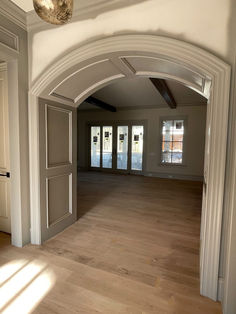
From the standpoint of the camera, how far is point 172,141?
7.02 meters

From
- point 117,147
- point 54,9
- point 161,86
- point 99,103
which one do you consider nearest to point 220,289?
point 54,9

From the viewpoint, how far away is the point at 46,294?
1604mm

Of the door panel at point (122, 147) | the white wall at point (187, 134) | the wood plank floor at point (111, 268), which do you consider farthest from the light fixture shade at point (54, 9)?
the door panel at point (122, 147)

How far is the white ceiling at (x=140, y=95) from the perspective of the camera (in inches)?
211

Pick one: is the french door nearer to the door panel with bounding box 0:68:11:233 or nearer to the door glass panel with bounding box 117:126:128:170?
the door glass panel with bounding box 117:126:128:170

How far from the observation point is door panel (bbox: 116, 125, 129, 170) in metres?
7.85

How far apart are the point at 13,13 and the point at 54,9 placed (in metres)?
1.58

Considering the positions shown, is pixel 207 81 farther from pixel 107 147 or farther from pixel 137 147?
pixel 107 147

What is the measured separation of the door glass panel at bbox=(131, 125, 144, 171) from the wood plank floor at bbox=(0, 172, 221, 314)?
13.9 ft

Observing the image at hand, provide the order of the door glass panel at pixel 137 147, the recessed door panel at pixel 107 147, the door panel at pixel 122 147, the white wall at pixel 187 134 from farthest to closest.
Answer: the recessed door panel at pixel 107 147 < the door panel at pixel 122 147 < the door glass panel at pixel 137 147 < the white wall at pixel 187 134

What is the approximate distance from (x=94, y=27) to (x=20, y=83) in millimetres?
1083

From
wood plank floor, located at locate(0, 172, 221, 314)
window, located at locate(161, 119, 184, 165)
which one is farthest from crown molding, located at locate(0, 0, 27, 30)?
window, located at locate(161, 119, 184, 165)

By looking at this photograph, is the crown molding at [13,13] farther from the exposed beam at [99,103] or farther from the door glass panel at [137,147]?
the door glass panel at [137,147]

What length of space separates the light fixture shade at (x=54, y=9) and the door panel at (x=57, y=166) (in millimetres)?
1394
